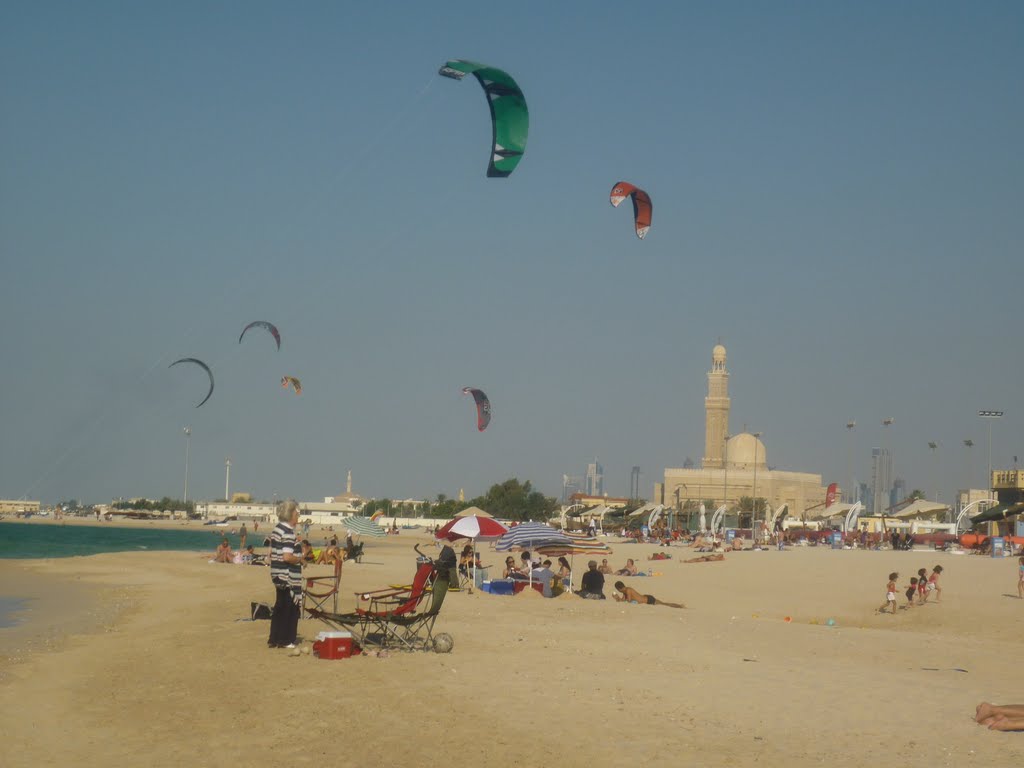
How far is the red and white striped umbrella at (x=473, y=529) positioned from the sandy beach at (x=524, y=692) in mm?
1386

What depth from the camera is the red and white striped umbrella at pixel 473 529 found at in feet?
57.7

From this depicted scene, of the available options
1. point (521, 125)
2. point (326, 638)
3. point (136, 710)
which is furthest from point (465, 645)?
point (521, 125)

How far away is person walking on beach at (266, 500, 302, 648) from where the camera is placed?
34.1 feet

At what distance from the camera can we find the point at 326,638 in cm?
999

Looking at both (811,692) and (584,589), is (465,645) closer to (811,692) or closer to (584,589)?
(811,692)

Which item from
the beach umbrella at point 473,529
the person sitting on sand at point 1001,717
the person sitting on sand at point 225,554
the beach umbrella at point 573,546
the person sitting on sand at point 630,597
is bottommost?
the person sitting on sand at point 225,554

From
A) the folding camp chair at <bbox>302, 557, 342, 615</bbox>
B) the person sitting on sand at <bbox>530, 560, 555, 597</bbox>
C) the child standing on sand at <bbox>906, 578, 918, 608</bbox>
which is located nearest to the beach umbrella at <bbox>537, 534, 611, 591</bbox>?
the person sitting on sand at <bbox>530, 560, 555, 597</bbox>

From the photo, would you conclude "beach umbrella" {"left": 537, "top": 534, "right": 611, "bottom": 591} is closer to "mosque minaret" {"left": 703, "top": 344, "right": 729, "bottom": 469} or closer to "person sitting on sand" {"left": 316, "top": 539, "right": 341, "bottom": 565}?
"person sitting on sand" {"left": 316, "top": 539, "right": 341, "bottom": 565}

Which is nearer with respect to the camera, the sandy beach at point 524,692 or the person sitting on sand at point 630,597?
the sandy beach at point 524,692

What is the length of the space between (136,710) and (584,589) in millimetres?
9993

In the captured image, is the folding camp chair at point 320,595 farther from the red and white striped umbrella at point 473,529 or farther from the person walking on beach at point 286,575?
the red and white striped umbrella at point 473,529

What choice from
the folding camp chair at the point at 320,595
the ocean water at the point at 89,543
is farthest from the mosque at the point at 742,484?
the folding camp chair at the point at 320,595

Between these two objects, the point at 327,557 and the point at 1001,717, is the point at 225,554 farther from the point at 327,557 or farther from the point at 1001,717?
the point at 1001,717

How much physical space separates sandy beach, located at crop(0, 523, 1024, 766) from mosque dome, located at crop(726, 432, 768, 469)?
279 ft
